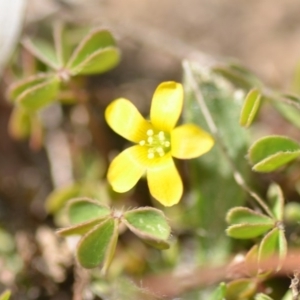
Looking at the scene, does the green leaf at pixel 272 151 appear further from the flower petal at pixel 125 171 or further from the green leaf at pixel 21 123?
the green leaf at pixel 21 123

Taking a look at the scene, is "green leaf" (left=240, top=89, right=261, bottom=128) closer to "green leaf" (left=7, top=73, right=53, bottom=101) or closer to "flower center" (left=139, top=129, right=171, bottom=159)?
"flower center" (left=139, top=129, right=171, bottom=159)

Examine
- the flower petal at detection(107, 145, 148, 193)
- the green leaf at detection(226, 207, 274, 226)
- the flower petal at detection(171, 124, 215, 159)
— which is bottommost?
the green leaf at detection(226, 207, 274, 226)

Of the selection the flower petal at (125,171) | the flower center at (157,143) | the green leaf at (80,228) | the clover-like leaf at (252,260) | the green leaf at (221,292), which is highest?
the flower center at (157,143)

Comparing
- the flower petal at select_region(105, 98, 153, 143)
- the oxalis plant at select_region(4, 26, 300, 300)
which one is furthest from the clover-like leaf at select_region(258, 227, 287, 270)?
the flower petal at select_region(105, 98, 153, 143)

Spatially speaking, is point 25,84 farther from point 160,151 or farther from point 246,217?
point 246,217

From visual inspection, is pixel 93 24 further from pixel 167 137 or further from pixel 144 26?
pixel 167 137

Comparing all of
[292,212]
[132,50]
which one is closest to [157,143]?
[292,212]

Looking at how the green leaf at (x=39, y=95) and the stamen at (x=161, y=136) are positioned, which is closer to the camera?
the stamen at (x=161, y=136)

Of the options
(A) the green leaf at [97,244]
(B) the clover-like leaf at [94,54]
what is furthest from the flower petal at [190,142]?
(B) the clover-like leaf at [94,54]
